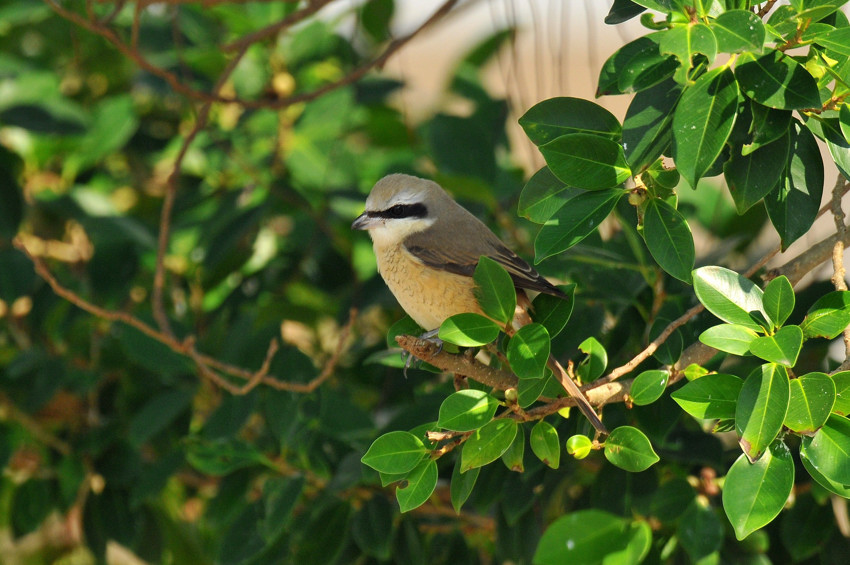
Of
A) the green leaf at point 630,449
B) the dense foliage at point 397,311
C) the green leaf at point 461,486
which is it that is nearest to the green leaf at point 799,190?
the dense foliage at point 397,311

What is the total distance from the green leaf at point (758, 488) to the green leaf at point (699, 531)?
660 millimetres

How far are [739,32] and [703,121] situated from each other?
0.47 feet

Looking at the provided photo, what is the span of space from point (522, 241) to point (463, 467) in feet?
5.20

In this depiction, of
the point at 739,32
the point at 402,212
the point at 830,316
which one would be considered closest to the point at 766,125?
the point at 739,32

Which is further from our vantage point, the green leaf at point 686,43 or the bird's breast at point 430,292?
the bird's breast at point 430,292

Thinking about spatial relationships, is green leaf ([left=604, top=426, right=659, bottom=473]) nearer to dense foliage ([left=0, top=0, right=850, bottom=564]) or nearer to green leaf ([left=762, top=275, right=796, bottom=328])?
dense foliage ([left=0, top=0, right=850, bottom=564])

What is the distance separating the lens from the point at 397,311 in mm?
3316

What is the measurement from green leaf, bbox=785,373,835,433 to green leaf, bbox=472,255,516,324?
482 mm

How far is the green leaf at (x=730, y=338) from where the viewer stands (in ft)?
4.36

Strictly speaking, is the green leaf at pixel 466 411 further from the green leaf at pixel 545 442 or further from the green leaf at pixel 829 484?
the green leaf at pixel 829 484

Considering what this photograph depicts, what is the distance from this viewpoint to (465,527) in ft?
8.13

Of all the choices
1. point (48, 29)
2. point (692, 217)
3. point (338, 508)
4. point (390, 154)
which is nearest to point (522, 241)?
point (692, 217)

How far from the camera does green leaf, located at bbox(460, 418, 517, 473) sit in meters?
1.51

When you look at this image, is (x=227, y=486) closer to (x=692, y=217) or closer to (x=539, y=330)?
(x=539, y=330)
